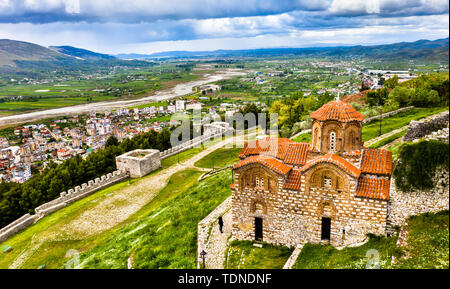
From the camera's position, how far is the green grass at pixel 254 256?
15.6 m

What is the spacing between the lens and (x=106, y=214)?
95.9ft

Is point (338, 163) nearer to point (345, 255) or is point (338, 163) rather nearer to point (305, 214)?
point (305, 214)

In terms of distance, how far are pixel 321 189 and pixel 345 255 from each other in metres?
3.25

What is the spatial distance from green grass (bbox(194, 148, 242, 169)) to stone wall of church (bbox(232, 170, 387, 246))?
66.4 feet

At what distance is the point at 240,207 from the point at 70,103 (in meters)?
132

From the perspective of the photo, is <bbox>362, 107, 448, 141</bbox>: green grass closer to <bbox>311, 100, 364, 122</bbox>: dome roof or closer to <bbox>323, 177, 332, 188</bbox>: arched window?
<bbox>311, 100, 364, 122</bbox>: dome roof

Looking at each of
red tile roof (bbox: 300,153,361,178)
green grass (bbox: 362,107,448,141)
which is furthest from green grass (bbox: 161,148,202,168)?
red tile roof (bbox: 300,153,361,178)

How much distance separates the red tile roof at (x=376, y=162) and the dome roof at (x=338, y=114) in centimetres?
194

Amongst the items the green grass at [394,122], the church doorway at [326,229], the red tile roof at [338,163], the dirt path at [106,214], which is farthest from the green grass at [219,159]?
the red tile roof at [338,163]

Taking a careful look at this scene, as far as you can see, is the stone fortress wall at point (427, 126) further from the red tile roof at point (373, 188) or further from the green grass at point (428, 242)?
the green grass at point (428, 242)

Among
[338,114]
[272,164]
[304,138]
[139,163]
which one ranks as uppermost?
[338,114]

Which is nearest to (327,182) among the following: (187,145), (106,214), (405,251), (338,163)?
(338,163)

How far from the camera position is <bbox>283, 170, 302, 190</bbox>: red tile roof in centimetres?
1605

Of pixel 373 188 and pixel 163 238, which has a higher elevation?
pixel 373 188
